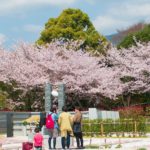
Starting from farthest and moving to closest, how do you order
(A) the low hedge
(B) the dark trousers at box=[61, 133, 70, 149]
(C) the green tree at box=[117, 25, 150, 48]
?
(C) the green tree at box=[117, 25, 150, 48] < (A) the low hedge < (B) the dark trousers at box=[61, 133, 70, 149]

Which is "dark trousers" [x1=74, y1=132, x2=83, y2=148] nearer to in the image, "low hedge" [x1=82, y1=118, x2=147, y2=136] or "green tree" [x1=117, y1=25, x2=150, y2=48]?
"low hedge" [x1=82, y1=118, x2=147, y2=136]

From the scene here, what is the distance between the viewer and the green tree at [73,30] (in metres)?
45.3

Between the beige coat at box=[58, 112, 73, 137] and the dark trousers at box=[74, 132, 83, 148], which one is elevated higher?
the beige coat at box=[58, 112, 73, 137]

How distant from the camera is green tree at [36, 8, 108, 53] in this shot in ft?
149

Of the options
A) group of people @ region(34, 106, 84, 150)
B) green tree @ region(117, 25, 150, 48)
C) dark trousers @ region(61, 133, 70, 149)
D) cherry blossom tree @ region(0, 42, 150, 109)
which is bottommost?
dark trousers @ region(61, 133, 70, 149)

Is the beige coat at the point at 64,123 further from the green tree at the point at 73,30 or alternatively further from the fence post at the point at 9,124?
the green tree at the point at 73,30

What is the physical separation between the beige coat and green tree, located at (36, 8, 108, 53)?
26015mm

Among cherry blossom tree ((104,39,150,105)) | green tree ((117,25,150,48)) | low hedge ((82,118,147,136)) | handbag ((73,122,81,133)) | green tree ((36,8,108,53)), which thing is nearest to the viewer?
handbag ((73,122,81,133))

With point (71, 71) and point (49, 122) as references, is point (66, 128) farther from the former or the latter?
point (71, 71)

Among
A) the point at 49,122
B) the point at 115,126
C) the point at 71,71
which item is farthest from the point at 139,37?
the point at 49,122

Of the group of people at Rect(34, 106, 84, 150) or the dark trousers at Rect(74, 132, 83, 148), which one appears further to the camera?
the dark trousers at Rect(74, 132, 83, 148)

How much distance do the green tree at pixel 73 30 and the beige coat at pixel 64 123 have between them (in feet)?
85.4

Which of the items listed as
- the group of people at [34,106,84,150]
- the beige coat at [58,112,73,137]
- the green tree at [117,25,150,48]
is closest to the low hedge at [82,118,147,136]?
the group of people at [34,106,84,150]

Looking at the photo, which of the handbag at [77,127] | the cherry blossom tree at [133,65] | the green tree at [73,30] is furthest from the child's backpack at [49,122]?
the green tree at [73,30]
